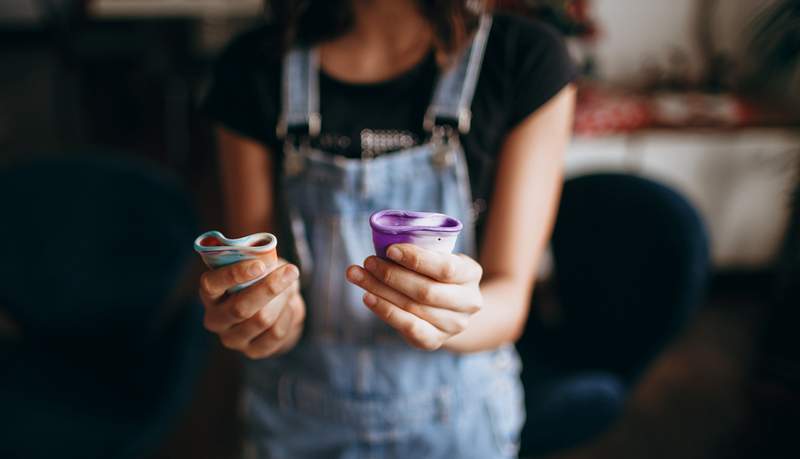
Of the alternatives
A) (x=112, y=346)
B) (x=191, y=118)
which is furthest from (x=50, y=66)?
(x=112, y=346)

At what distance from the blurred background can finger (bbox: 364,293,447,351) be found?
2.08ft

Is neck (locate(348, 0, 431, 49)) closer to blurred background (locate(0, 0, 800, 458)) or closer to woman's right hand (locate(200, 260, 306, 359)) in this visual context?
blurred background (locate(0, 0, 800, 458))

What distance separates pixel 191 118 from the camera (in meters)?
3.63

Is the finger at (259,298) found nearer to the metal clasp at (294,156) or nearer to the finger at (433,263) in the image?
the finger at (433,263)

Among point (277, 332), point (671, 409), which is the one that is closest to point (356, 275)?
point (277, 332)

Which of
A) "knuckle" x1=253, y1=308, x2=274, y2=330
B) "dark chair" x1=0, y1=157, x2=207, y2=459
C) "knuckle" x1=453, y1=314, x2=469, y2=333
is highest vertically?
"knuckle" x1=453, y1=314, x2=469, y2=333

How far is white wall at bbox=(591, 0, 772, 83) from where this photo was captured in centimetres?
239

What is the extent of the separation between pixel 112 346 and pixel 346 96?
3.05ft

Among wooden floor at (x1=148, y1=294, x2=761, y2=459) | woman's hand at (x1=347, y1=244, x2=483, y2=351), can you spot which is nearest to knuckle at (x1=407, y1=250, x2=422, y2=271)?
woman's hand at (x1=347, y1=244, x2=483, y2=351)

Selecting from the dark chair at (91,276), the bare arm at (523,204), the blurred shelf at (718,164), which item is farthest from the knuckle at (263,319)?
the blurred shelf at (718,164)

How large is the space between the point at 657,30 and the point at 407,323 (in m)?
2.38

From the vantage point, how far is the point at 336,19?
2.61 ft

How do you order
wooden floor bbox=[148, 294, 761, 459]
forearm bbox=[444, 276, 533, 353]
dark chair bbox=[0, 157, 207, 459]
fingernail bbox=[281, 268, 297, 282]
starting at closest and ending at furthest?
fingernail bbox=[281, 268, 297, 282] → forearm bbox=[444, 276, 533, 353] → dark chair bbox=[0, 157, 207, 459] → wooden floor bbox=[148, 294, 761, 459]

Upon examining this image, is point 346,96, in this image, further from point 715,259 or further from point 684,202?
point 715,259
